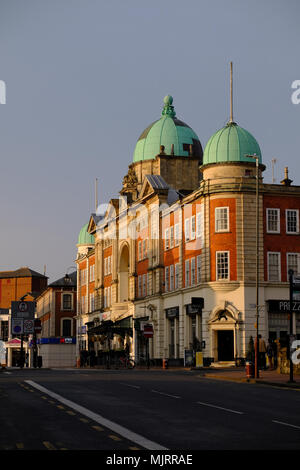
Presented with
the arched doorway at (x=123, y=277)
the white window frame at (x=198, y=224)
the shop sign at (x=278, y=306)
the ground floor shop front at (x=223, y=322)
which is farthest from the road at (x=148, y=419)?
the arched doorway at (x=123, y=277)

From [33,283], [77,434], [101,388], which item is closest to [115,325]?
[101,388]

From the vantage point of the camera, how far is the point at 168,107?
→ 82.6 metres

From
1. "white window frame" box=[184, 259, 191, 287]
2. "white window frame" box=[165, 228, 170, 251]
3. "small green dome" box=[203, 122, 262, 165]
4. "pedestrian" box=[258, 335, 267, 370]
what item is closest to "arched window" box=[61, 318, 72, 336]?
"white window frame" box=[165, 228, 170, 251]

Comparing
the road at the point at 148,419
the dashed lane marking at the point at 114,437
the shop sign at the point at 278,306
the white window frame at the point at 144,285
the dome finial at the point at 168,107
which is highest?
the dome finial at the point at 168,107

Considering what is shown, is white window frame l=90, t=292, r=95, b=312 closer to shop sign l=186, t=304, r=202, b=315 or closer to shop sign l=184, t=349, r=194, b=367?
shop sign l=186, t=304, r=202, b=315

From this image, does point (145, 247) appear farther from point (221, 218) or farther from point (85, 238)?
point (85, 238)

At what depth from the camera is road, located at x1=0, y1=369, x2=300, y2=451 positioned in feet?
43.2

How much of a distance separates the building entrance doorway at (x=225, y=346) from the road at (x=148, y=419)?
26856mm

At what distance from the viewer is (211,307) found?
54250mm

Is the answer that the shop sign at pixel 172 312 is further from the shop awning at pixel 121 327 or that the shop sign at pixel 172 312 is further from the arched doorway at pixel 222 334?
the shop awning at pixel 121 327

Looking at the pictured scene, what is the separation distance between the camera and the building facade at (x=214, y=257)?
177ft

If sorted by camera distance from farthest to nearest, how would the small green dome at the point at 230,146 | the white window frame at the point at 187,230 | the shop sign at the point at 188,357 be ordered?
the white window frame at the point at 187,230, the small green dome at the point at 230,146, the shop sign at the point at 188,357

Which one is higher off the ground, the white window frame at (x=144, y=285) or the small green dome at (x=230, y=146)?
the small green dome at (x=230, y=146)

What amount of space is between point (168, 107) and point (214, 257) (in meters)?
32.0
